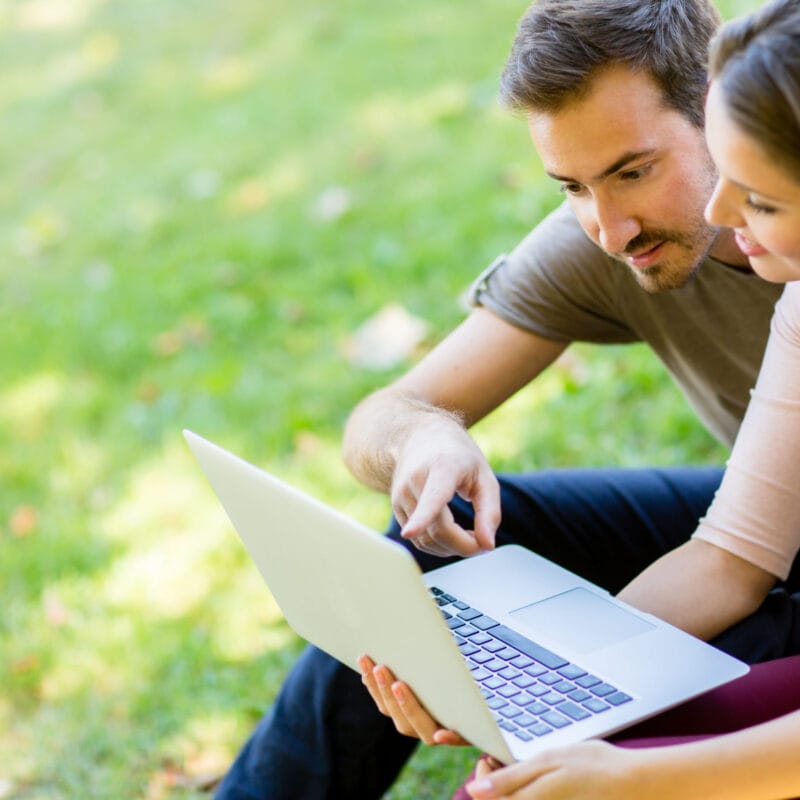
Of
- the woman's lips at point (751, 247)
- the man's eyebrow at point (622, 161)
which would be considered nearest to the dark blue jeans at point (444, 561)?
the man's eyebrow at point (622, 161)

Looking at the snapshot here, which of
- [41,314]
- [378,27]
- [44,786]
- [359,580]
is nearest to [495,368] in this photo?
[359,580]

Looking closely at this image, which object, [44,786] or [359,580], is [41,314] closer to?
[44,786]

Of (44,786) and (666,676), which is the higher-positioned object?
(666,676)

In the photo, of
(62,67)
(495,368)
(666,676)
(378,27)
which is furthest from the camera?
(62,67)

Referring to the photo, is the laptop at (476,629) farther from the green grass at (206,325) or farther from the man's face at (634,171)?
the green grass at (206,325)

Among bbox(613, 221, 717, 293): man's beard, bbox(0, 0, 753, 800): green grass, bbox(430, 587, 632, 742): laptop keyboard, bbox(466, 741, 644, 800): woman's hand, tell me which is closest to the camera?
bbox(466, 741, 644, 800): woman's hand

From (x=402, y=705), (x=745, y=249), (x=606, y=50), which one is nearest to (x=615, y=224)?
(x=606, y=50)

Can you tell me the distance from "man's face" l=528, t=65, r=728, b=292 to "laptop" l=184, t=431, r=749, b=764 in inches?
18.6

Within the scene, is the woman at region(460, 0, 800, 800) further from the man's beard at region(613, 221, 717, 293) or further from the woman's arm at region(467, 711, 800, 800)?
the man's beard at region(613, 221, 717, 293)

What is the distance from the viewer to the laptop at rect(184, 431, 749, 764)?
128 centimetres

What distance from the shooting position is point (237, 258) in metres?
4.03

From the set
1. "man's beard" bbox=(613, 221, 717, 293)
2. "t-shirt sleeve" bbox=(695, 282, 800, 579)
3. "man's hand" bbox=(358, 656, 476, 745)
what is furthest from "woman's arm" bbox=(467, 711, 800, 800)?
"man's beard" bbox=(613, 221, 717, 293)

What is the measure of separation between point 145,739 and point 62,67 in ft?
14.7

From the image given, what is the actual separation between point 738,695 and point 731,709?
20mm
